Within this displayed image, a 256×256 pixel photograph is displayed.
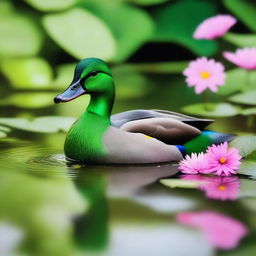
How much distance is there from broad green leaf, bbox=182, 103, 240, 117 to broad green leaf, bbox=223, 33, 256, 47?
0.95 meters

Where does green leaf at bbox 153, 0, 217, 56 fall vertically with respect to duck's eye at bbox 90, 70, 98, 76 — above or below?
above

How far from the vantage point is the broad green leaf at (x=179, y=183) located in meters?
2.24

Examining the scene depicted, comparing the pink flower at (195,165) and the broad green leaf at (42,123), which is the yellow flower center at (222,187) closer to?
the pink flower at (195,165)

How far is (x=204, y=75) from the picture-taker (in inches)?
Answer: 122

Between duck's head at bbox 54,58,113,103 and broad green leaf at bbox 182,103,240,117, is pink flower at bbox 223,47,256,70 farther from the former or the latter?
duck's head at bbox 54,58,113,103

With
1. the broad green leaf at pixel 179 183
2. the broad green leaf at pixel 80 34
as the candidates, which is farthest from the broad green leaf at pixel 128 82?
the broad green leaf at pixel 179 183

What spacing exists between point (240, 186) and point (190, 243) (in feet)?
1.76

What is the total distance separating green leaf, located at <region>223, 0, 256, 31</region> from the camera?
4.57m

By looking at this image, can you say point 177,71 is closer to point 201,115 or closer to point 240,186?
point 201,115

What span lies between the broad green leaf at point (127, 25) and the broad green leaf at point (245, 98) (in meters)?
1.01

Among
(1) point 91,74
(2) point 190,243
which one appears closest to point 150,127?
(1) point 91,74

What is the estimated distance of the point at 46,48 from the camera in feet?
14.4

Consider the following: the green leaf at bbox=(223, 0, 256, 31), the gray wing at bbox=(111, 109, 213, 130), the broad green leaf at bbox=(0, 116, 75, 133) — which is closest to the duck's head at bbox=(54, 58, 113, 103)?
the gray wing at bbox=(111, 109, 213, 130)

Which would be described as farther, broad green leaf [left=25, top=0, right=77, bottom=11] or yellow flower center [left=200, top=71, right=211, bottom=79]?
broad green leaf [left=25, top=0, right=77, bottom=11]
